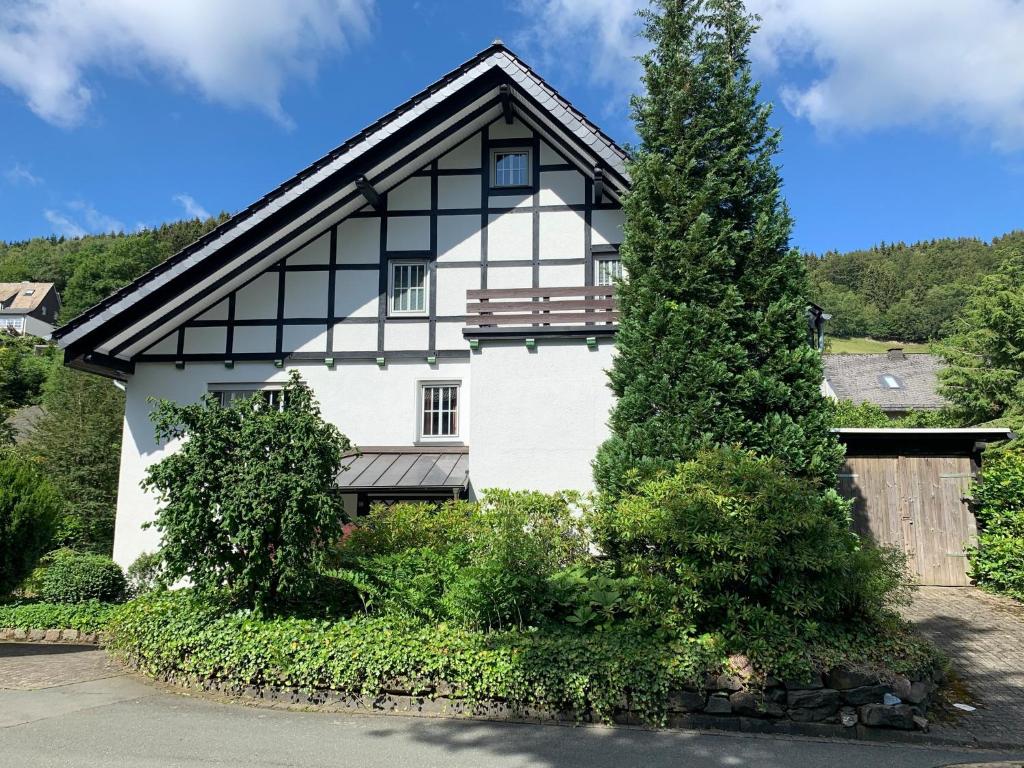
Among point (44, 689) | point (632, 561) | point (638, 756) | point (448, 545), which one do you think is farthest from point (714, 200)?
point (44, 689)

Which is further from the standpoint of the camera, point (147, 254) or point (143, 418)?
point (147, 254)

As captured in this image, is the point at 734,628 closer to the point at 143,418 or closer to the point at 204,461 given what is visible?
the point at 204,461

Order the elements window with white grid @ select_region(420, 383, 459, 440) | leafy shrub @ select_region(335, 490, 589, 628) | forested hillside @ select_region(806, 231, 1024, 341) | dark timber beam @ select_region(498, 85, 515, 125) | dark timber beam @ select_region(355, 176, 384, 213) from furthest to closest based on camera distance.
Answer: forested hillside @ select_region(806, 231, 1024, 341) < window with white grid @ select_region(420, 383, 459, 440) < dark timber beam @ select_region(498, 85, 515, 125) < dark timber beam @ select_region(355, 176, 384, 213) < leafy shrub @ select_region(335, 490, 589, 628)

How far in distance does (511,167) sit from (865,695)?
1060 cm

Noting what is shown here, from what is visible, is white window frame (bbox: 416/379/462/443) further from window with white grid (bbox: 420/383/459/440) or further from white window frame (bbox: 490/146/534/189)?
white window frame (bbox: 490/146/534/189)

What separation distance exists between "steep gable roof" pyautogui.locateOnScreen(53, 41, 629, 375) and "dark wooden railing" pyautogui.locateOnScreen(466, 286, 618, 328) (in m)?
2.10

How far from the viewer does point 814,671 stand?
6145mm

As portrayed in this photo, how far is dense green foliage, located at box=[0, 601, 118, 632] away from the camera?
1030 centimetres

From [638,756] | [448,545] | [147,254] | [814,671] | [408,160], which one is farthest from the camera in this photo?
[147,254]

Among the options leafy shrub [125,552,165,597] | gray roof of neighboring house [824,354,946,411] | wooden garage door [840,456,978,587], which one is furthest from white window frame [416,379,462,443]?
gray roof of neighboring house [824,354,946,411]

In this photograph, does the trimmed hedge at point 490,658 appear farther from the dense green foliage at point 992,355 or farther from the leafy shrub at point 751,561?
the dense green foliage at point 992,355

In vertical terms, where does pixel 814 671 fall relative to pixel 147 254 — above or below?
below

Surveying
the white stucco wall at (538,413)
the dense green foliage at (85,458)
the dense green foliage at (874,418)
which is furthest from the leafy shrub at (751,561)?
the dense green foliage at (874,418)

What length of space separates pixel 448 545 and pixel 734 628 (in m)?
3.53
